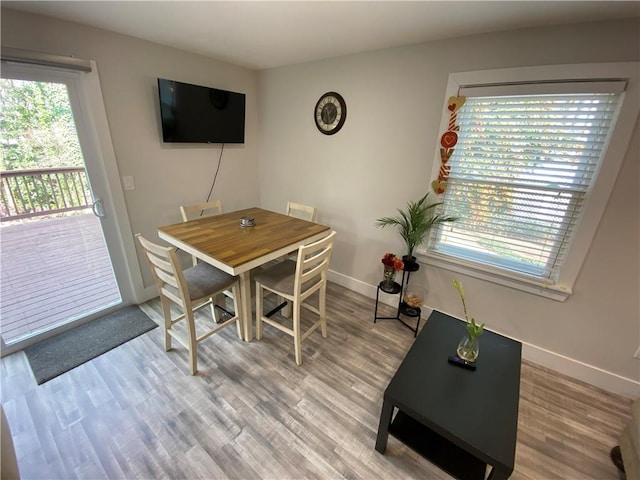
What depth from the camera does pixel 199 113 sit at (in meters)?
2.54

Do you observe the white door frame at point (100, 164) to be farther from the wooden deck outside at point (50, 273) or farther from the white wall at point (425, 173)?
the white wall at point (425, 173)

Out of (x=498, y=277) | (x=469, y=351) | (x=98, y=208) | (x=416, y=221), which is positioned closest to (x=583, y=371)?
(x=498, y=277)

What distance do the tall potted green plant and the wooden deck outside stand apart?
2.64 m

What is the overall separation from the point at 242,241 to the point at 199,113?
1490 mm

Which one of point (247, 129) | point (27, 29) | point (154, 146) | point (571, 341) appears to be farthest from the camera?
point (247, 129)

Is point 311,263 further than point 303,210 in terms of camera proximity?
No

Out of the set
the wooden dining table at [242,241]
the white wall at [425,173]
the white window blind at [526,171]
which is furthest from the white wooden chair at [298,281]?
the white window blind at [526,171]

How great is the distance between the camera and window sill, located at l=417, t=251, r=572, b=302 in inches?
73.6

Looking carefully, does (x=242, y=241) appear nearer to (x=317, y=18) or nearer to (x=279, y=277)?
(x=279, y=277)

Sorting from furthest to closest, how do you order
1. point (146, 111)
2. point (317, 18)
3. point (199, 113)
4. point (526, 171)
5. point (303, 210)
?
point (303, 210), point (199, 113), point (146, 111), point (526, 171), point (317, 18)

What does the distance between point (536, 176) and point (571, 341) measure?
4.08 feet

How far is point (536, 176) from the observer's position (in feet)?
5.89

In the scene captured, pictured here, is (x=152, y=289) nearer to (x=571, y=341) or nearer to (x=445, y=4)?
(x=445, y=4)

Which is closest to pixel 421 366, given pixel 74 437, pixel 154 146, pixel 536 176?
pixel 536 176
